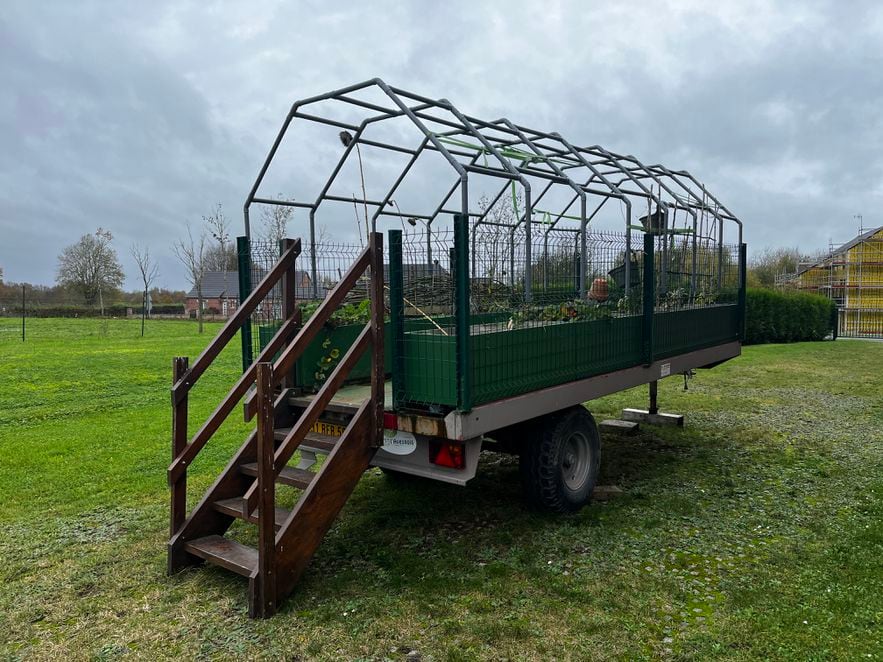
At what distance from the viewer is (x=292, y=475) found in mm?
4305

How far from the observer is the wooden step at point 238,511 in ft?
12.9

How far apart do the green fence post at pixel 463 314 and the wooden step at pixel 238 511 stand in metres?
1.28

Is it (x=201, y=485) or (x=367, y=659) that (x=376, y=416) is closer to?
(x=367, y=659)

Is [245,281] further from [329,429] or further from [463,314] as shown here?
[463,314]

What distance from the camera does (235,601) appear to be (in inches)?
149

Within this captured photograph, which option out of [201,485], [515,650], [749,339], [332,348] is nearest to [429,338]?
[332,348]

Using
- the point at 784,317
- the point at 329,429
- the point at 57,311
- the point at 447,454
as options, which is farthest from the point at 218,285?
the point at 447,454

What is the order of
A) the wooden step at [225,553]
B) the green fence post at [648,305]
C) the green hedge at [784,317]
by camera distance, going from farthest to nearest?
1. the green hedge at [784,317]
2. the green fence post at [648,305]
3. the wooden step at [225,553]

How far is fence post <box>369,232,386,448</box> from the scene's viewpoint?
417 cm

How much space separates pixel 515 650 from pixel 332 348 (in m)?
2.68

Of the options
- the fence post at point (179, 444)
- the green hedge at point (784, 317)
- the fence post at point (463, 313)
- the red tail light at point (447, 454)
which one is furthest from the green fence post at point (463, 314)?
the green hedge at point (784, 317)

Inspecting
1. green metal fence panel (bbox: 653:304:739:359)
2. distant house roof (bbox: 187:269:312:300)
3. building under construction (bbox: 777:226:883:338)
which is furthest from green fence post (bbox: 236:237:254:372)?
building under construction (bbox: 777:226:883:338)

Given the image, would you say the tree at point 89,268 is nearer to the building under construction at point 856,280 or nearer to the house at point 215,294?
the house at point 215,294

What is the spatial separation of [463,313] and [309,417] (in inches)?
43.2
